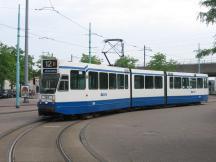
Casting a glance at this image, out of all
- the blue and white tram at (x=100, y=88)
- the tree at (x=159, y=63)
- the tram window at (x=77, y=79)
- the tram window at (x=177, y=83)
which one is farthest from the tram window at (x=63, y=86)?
the tree at (x=159, y=63)

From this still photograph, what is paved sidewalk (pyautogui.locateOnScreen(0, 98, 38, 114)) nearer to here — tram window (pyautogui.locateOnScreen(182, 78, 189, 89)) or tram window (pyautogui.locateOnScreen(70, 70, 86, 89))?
tram window (pyautogui.locateOnScreen(70, 70, 86, 89))

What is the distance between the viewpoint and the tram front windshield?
22.3 m

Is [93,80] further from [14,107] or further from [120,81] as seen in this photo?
[14,107]

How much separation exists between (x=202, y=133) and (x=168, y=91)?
1840 centimetres

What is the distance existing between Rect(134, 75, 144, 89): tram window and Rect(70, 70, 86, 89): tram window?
7413 millimetres

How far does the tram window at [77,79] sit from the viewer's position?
75.3 ft

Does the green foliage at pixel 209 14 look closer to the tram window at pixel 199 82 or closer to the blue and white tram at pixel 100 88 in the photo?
the blue and white tram at pixel 100 88

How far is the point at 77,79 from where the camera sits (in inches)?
920

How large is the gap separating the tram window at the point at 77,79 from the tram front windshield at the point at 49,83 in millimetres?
897

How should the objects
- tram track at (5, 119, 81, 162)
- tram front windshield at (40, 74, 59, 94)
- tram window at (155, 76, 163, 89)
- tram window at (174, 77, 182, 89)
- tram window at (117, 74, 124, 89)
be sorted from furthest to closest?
tram window at (174, 77, 182, 89) → tram window at (155, 76, 163, 89) → tram window at (117, 74, 124, 89) → tram front windshield at (40, 74, 59, 94) → tram track at (5, 119, 81, 162)

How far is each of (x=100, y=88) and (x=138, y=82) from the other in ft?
20.0

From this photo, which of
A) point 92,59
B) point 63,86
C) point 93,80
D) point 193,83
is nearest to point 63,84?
point 63,86

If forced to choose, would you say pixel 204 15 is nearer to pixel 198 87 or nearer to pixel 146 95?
pixel 146 95

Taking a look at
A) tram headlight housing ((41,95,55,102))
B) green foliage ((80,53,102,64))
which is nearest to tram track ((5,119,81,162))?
tram headlight housing ((41,95,55,102))
